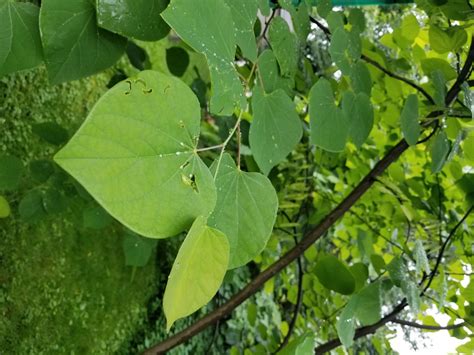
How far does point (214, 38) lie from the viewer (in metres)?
0.30

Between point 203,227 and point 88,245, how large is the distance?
3.73ft

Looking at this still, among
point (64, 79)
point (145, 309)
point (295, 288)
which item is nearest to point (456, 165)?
point (295, 288)

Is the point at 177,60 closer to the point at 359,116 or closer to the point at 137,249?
the point at 137,249

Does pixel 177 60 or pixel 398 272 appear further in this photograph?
pixel 177 60

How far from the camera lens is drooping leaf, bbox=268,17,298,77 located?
445 millimetres

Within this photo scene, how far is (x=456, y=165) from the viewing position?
863mm

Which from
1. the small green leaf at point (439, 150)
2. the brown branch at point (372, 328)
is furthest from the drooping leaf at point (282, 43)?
the brown branch at point (372, 328)

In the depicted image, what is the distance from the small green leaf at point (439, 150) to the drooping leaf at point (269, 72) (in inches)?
8.9

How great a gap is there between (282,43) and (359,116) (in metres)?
0.12

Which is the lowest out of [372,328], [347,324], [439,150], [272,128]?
[372,328]

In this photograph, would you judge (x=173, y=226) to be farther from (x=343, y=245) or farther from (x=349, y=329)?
(x=343, y=245)

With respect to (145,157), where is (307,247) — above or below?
below

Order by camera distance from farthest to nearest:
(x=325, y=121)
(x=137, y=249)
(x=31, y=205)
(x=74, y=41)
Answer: (x=137, y=249), (x=31, y=205), (x=325, y=121), (x=74, y=41)

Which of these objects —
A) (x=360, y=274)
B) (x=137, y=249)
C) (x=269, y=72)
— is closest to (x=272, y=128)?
(x=269, y=72)
